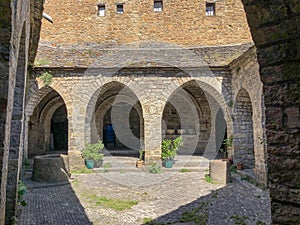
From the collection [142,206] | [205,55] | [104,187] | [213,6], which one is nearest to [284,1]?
[142,206]

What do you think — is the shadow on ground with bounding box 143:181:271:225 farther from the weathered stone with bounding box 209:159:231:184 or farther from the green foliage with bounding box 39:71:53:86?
the green foliage with bounding box 39:71:53:86

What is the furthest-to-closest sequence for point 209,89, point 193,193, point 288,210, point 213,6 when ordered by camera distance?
point 213,6
point 209,89
point 193,193
point 288,210

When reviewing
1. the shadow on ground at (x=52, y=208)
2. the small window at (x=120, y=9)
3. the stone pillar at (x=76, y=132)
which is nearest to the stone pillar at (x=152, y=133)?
the stone pillar at (x=76, y=132)

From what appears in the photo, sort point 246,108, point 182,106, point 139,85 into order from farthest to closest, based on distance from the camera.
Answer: point 182,106, point 139,85, point 246,108

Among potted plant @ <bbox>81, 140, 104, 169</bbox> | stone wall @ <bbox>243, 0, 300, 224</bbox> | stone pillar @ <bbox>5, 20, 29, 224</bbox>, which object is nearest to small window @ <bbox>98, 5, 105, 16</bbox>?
potted plant @ <bbox>81, 140, 104, 169</bbox>

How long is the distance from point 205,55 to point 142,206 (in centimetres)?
732

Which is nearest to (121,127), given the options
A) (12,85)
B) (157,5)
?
(157,5)

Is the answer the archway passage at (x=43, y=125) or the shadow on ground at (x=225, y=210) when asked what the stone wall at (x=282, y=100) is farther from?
the archway passage at (x=43, y=125)

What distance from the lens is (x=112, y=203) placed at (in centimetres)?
577

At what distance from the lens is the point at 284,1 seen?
1.76m

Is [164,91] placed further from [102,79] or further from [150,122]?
[102,79]

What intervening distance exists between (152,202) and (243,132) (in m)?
5.15

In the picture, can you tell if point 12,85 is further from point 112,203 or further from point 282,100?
point 112,203

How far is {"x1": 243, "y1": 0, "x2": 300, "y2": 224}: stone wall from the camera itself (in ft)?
5.52
